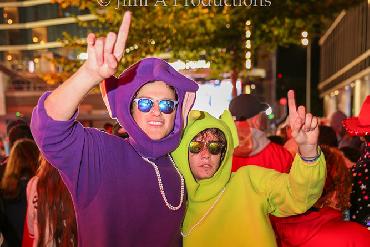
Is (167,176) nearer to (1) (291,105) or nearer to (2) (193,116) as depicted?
(2) (193,116)

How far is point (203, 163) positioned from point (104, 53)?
1.14 metres

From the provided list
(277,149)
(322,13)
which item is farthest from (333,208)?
(322,13)

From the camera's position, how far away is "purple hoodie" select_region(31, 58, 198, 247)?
7.18ft

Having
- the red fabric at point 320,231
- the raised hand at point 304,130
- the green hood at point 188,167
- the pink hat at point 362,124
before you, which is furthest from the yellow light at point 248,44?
the raised hand at point 304,130

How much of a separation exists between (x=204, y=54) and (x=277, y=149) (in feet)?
32.5

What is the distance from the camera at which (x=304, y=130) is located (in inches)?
103

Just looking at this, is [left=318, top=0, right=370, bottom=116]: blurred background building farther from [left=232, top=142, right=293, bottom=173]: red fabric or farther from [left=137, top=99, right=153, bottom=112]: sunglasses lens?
[left=137, top=99, right=153, bottom=112]: sunglasses lens

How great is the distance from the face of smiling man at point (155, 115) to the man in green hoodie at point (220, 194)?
1.35 ft

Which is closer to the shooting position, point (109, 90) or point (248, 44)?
point (109, 90)

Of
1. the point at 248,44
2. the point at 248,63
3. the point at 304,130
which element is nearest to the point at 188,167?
the point at 304,130

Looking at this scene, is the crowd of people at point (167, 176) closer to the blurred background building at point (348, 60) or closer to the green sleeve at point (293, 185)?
the green sleeve at point (293, 185)

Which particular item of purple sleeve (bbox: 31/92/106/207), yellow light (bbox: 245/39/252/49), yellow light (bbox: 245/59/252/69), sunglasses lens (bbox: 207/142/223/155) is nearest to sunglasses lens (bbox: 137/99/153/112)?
purple sleeve (bbox: 31/92/106/207)

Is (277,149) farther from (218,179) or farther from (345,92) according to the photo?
(345,92)

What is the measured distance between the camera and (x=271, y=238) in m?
2.91
